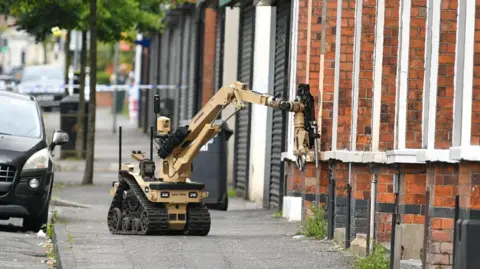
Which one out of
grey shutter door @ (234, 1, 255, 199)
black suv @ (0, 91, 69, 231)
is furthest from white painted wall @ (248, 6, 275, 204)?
black suv @ (0, 91, 69, 231)

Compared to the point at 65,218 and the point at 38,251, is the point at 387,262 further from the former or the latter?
the point at 65,218

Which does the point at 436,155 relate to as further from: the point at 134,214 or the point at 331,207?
the point at 134,214

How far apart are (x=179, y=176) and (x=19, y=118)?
8.38 ft

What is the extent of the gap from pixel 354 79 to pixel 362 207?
1.61 m

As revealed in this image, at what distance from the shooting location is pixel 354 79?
16.5 meters

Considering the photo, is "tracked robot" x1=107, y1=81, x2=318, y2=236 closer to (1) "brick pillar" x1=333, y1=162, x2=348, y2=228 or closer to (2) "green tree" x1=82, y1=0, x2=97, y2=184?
(1) "brick pillar" x1=333, y1=162, x2=348, y2=228

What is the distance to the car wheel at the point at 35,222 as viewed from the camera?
1872 cm

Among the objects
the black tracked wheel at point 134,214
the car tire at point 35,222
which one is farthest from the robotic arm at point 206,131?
the car tire at point 35,222

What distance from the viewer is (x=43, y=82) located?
2298 inches

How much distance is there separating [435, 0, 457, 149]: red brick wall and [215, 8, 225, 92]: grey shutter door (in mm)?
18781

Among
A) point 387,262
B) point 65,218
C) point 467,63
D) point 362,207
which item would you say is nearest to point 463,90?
point 467,63

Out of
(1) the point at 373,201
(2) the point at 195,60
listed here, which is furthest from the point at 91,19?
(1) the point at 373,201

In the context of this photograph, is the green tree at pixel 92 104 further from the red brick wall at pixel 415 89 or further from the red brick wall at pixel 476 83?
the red brick wall at pixel 476 83

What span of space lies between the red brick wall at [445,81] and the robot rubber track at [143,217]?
6.06m
